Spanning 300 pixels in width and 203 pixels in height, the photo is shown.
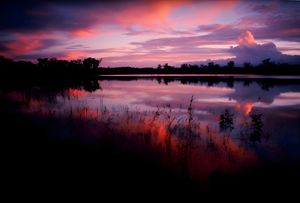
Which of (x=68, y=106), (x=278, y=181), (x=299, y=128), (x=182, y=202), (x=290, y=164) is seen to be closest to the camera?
(x=182, y=202)

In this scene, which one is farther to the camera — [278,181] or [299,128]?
[299,128]

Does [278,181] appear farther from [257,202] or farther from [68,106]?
[68,106]

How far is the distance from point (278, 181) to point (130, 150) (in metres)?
5.28

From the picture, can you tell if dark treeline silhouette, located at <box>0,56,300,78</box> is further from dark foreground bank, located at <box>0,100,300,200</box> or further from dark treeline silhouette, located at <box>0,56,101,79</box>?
dark foreground bank, located at <box>0,100,300,200</box>

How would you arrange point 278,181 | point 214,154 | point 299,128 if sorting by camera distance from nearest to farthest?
point 278,181
point 214,154
point 299,128

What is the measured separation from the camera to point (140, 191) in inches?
247

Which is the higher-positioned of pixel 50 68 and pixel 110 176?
pixel 50 68

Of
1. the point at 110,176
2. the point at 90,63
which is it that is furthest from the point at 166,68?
the point at 110,176

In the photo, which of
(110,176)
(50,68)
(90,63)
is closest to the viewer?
(110,176)

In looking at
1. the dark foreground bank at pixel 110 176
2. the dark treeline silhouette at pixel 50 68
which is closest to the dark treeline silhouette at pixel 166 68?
the dark treeline silhouette at pixel 50 68

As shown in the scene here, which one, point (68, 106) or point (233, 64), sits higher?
point (233, 64)

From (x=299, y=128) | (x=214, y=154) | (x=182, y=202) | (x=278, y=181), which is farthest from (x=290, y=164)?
(x=299, y=128)

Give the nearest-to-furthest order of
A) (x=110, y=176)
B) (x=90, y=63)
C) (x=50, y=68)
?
(x=110, y=176)
(x=50, y=68)
(x=90, y=63)

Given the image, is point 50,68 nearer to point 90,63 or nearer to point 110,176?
point 90,63
